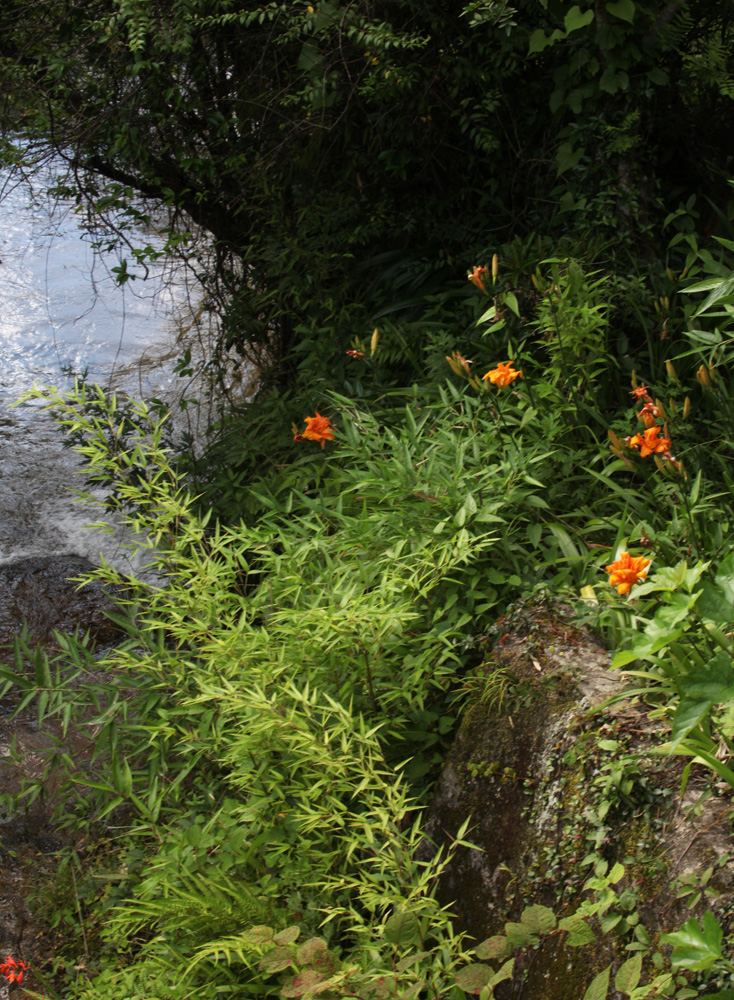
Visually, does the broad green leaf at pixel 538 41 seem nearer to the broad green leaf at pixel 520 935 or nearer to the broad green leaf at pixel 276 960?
the broad green leaf at pixel 520 935

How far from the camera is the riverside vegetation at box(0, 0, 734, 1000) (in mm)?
1688

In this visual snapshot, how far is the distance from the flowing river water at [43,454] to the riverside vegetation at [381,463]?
0.17m

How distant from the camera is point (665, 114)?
3500mm

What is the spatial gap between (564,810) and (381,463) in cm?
118

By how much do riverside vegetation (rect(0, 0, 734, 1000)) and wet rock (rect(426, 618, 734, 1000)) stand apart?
0.04 m

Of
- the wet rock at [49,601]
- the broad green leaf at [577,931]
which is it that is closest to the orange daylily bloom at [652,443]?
the broad green leaf at [577,931]

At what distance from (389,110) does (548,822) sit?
306cm

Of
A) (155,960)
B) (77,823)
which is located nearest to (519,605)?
(155,960)

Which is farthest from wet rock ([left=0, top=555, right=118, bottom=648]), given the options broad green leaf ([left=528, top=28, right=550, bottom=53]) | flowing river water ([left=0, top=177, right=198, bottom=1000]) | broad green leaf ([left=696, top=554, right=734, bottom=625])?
broad green leaf ([left=696, top=554, right=734, bottom=625])

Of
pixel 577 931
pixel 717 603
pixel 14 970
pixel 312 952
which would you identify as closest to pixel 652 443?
pixel 717 603

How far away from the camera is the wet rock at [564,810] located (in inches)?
59.2

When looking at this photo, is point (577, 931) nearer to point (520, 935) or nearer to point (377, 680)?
point (520, 935)

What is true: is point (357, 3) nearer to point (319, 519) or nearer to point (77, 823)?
point (319, 519)

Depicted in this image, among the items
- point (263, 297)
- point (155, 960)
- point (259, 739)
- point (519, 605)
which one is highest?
point (263, 297)
